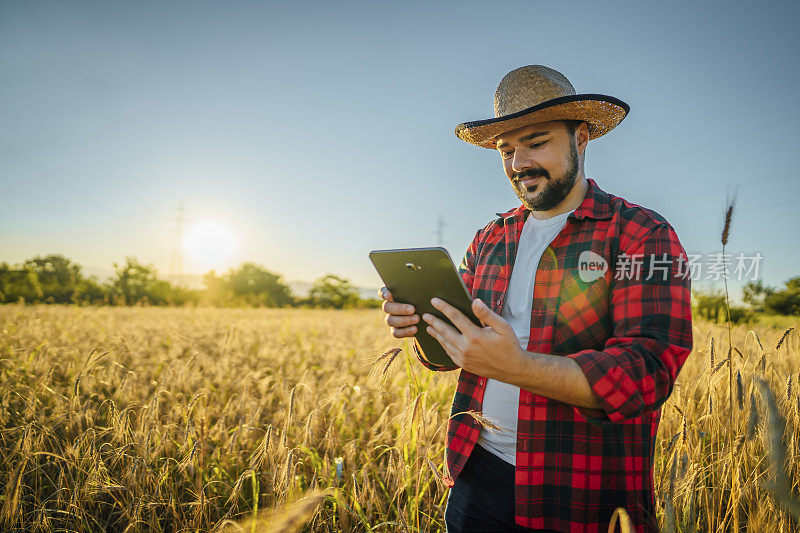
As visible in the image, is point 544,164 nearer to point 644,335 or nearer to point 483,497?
point 644,335

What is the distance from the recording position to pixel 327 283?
42.1 m

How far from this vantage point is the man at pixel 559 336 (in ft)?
4.35

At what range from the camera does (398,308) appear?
1.87 meters

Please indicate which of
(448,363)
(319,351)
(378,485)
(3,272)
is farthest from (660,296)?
(3,272)

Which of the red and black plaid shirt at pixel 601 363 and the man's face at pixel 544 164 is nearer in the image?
the red and black plaid shirt at pixel 601 363

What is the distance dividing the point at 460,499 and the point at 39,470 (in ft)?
9.82

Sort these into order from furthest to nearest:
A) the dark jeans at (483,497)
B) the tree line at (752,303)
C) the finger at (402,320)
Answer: the tree line at (752,303) → the finger at (402,320) → the dark jeans at (483,497)

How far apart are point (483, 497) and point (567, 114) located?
1943mm

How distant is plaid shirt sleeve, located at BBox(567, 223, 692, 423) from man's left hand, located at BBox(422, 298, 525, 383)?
0.24 meters

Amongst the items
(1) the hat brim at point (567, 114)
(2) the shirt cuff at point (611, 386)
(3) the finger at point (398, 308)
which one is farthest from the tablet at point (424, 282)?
(1) the hat brim at point (567, 114)

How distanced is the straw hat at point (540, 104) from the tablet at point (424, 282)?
951 millimetres

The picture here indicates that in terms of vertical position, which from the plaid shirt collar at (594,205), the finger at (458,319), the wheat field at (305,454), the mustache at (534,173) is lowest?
the wheat field at (305,454)

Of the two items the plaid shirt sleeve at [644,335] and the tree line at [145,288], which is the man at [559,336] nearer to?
the plaid shirt sleeve at [644,335]

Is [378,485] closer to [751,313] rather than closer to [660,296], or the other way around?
[660,296]
